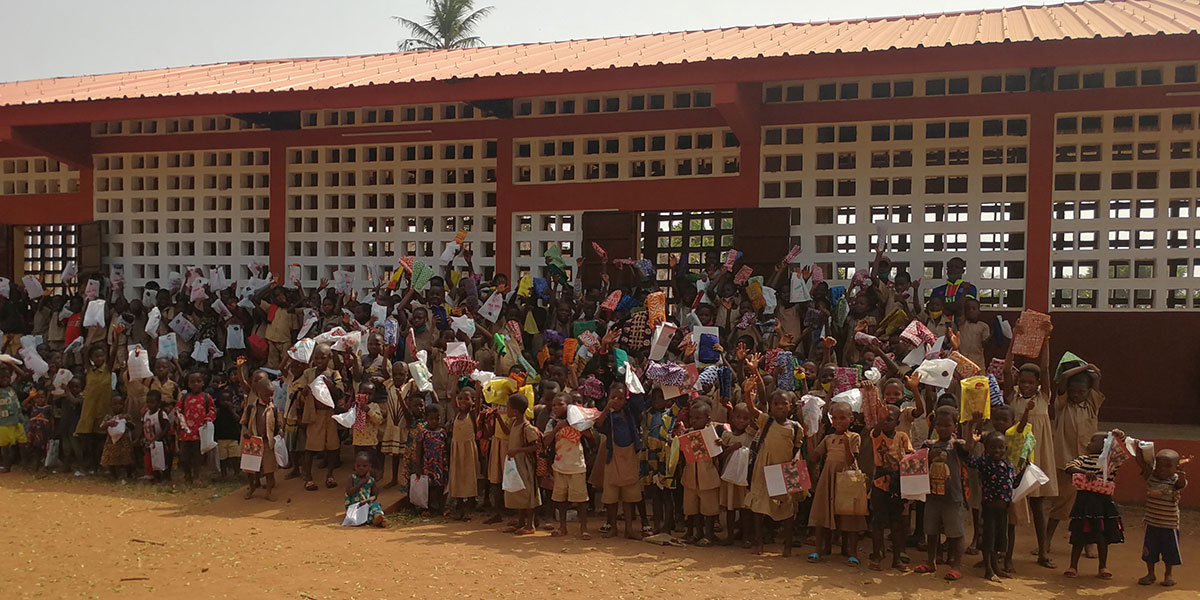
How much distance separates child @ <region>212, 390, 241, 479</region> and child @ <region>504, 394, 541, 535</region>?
126 inches

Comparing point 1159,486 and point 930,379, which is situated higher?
point 930,379

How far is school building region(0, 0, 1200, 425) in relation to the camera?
912cm

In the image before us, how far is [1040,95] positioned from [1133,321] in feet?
7.61

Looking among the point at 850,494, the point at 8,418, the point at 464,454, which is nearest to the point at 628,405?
the point at 464,454

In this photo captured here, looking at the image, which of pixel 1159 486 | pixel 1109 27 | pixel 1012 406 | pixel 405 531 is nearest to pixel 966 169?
pixel 1109 27

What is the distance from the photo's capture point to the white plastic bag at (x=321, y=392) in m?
8.28

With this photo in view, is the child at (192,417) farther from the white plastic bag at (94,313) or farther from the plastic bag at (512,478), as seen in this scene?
the plastic bag at (512,478)

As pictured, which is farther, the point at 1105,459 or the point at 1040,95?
the point at 1040,95

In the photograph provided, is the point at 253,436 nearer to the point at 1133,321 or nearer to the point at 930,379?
the point at 930,379

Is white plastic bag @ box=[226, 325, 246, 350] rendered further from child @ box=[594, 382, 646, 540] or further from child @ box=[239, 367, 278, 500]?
child @ box=[594, 382, 646, 540]

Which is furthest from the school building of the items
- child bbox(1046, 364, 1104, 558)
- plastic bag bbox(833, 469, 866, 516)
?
plastic bag bbox(833, 469, 866, 516)

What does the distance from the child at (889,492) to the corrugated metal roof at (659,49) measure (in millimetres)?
3810

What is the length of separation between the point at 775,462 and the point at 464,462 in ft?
8.28

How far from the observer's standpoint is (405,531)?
7336 mm
